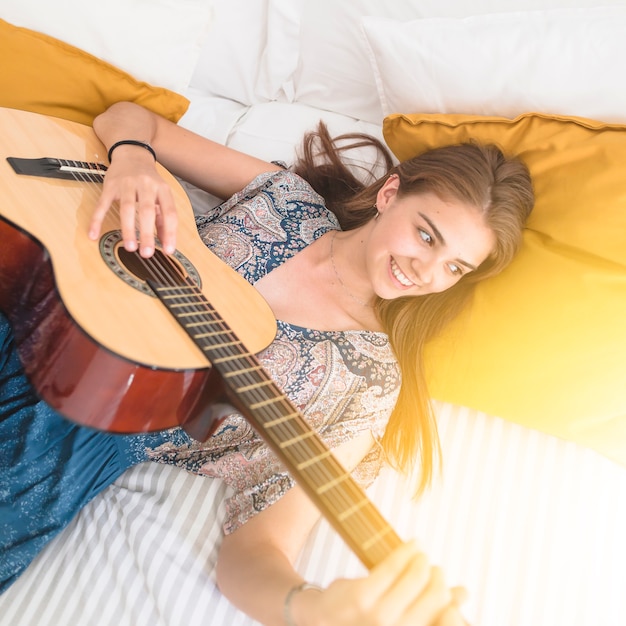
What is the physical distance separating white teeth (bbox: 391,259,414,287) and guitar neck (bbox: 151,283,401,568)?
45 cm

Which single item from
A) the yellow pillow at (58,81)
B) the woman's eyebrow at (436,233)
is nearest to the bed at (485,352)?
the yellow pillow at (58,81)

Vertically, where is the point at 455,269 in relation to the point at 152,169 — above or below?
below

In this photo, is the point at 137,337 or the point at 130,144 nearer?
the point at 137,337

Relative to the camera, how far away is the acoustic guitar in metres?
0.71

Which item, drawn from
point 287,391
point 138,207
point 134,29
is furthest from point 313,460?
point 134,29

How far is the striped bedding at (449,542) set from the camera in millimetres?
1077

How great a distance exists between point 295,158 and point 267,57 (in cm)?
35

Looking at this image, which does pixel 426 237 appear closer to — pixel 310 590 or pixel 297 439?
pixel 297 439

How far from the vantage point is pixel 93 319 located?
31.2 inches

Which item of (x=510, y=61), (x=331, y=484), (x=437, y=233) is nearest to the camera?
(x=331, y=484)

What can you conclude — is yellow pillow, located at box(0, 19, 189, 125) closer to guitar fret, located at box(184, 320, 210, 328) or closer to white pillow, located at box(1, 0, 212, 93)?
white pillow, located at box(1, 0, 212, 93)

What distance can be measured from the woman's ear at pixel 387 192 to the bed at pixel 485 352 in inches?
5.6

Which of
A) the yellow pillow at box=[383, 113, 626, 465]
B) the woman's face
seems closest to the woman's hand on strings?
the woman's face

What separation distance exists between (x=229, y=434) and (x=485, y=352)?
604 mm
